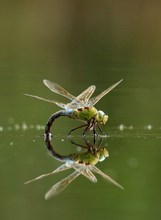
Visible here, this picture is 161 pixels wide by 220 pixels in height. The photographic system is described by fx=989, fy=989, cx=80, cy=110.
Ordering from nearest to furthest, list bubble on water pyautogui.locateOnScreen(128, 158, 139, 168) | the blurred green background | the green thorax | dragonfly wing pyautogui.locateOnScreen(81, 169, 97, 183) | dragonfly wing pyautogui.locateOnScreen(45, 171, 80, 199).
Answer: the blurred green background, dragonfly wing pyautogui.locateOnScreen(45, 171, 80, 199), dragonfly wing pyautogui.locateOnScreen(81, 169, 97, 183), bubble on water pyautogui.locateOnScreen(128, 158, 139, 168), the green thorax

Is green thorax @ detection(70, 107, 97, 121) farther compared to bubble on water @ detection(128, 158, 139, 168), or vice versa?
green thorax @ detection(70, 107, 97, 121)

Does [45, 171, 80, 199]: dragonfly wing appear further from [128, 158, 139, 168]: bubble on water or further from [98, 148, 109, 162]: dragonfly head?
[98, 148, 109, 162]: dragonfly head

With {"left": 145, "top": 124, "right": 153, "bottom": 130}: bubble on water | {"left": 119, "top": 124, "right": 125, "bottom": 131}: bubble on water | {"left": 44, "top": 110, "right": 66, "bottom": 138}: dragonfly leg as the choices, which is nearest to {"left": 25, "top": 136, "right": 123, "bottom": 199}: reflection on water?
{"left": 44, "top": 110, "right": 66, "bottom": 138}: dragonfly leg

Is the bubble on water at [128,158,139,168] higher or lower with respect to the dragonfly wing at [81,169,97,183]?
lower

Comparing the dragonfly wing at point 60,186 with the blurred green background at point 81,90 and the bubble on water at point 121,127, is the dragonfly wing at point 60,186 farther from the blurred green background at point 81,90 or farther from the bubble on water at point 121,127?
the bubble on water at point 121,127

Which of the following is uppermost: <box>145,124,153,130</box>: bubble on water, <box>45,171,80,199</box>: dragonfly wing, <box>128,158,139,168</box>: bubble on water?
<box>45,171,80,199</box>: dragonfly wing

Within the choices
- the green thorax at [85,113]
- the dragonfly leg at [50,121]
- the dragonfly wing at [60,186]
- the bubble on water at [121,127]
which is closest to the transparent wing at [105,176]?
the dragonfly wing at [60,186]

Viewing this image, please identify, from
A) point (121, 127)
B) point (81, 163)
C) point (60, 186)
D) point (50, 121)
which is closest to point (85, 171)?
point (81, 163)

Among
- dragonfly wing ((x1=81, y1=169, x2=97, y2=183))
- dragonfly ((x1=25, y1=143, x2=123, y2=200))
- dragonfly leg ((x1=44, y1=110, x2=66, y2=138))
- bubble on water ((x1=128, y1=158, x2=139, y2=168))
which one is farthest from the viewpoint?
dragonfly leg ((x1=44, y1=110, x2=66, y2=138))

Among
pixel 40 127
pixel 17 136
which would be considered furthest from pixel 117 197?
pixel 40 127
